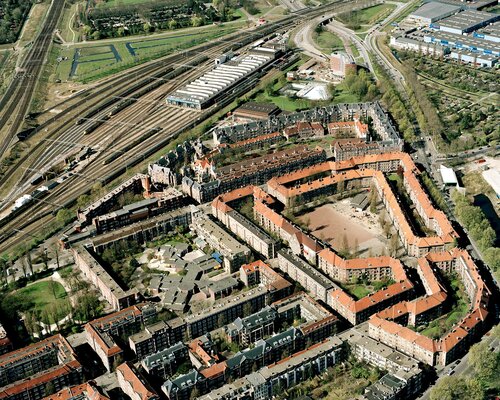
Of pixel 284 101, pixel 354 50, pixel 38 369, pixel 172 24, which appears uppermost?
pixel 172 24

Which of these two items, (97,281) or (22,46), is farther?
(22,46)

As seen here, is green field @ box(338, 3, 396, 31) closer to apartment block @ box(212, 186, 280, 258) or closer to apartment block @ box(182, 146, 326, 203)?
apartment block @ box(182, 146, 326, 203)

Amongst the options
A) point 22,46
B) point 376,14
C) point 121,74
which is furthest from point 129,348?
point 376,14

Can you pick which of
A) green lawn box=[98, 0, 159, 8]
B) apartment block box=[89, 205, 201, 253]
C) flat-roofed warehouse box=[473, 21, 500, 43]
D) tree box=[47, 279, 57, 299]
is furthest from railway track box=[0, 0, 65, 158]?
flat-roofed warehouse box=[473, 21, 500, 43]

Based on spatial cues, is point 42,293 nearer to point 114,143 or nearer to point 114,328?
point 114,328

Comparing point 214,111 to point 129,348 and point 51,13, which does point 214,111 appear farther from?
point 51,13

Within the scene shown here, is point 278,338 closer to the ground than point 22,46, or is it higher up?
closer to the ground

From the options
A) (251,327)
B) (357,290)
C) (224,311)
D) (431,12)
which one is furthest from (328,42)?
(251,327)
